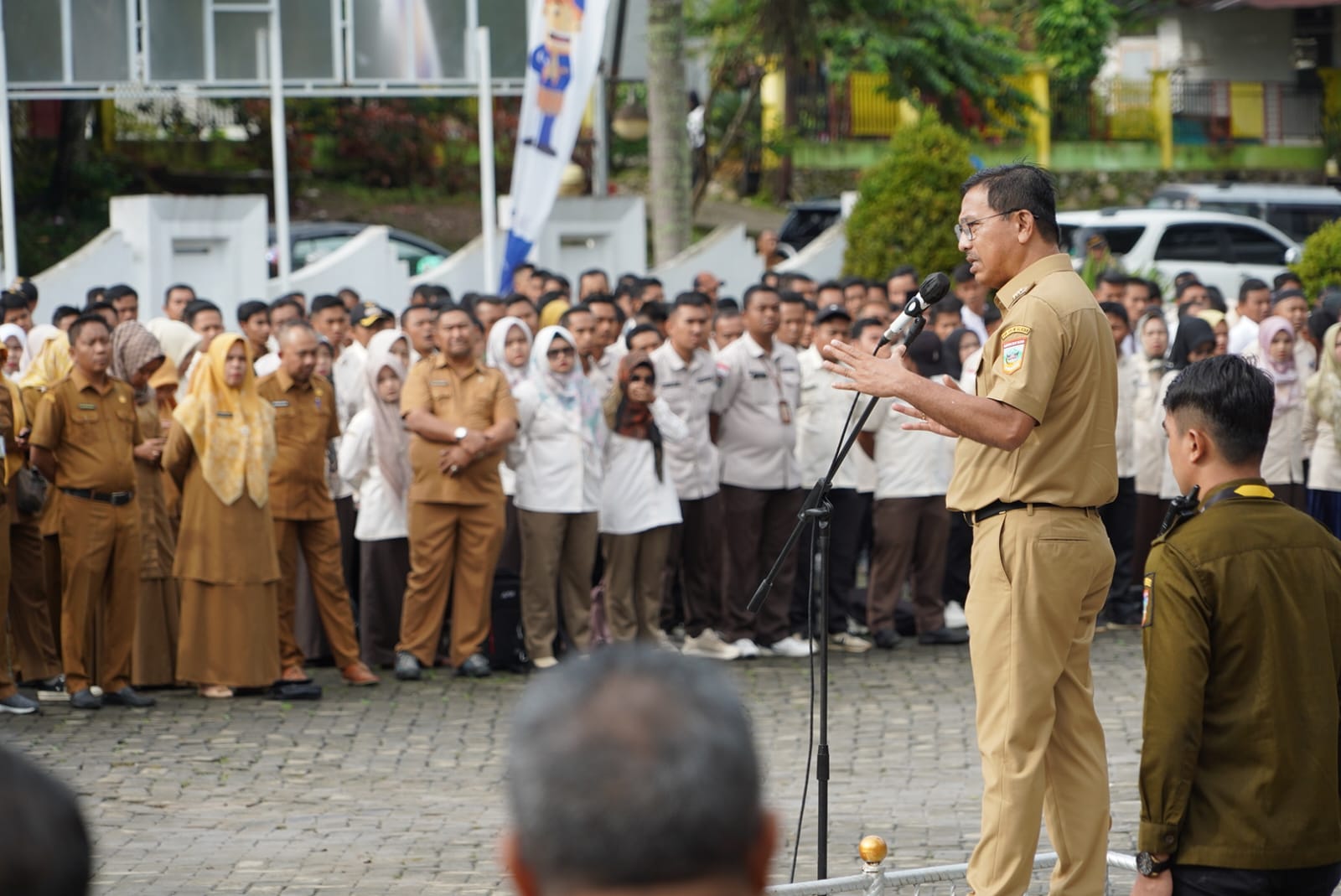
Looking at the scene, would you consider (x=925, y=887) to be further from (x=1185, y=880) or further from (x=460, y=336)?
(x=460, y=336)

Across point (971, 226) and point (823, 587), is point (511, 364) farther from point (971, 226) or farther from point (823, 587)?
point (971, 226)

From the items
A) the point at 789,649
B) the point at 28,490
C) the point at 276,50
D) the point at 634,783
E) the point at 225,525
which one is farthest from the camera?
the point at 276,50

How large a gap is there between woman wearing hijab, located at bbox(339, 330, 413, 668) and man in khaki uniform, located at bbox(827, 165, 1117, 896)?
246 inches

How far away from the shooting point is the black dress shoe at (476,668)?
36.4 feet

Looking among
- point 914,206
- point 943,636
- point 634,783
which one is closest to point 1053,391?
point 634,783

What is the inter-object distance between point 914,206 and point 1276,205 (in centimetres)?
841

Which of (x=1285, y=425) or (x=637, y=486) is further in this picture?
(x=1285, y=425)

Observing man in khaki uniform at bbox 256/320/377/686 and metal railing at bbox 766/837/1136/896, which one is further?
man in khaki uniform at bbox 256/320/377/686

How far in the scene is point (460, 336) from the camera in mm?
10836

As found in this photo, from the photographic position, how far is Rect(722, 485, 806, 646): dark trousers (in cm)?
1184

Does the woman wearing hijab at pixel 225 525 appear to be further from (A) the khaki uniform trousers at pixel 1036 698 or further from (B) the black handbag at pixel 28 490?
(A) the khaki uniform trousers at pixel 1036 698

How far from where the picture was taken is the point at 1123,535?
43.0 ft

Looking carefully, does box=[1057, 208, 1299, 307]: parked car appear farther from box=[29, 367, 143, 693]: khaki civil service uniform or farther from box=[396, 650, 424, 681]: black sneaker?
box=[29, 367, 143, 693]: khaki civil service uniform

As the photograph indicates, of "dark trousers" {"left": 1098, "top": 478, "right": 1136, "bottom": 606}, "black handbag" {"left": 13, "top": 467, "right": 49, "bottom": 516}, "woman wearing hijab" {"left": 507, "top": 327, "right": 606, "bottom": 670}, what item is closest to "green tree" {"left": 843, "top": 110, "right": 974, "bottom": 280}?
"dark trousers" {"left": 1098, "top": 478, "right": 1136, "bottom": 606}
